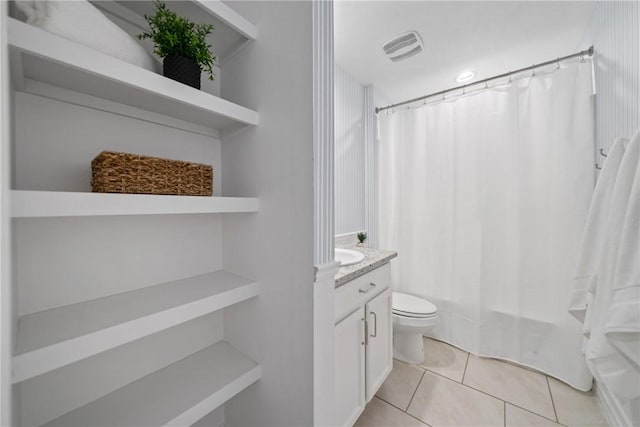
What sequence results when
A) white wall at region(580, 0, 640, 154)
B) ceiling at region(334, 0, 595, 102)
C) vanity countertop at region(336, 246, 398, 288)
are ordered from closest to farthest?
vanity countertop at region(336, 246, 398, 288), white wall at region(580, 0, 640, 154), ceiling at region(334, 0, 595, 102)

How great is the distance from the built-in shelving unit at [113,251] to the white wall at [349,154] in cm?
114

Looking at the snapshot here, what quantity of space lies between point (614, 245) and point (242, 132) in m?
1.59

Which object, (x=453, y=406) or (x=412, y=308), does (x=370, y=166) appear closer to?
(x=412, y=308)

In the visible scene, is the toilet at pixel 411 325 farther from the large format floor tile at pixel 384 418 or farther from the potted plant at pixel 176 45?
the potted plant at pixel 176 45

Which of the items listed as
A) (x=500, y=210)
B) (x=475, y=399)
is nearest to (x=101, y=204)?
(x=475, y=399)

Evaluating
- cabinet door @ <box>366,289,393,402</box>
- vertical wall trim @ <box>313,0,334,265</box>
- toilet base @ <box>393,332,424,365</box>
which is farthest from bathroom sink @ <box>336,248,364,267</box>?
toilet base @ <box>393,332,424,365</box>

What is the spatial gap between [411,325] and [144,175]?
1.75 metres

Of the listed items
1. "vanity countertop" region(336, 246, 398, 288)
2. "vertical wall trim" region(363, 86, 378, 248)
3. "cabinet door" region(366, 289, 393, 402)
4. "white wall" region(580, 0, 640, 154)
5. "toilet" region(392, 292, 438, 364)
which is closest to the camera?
"vanity countertop" region(336, 246, 398, 288)

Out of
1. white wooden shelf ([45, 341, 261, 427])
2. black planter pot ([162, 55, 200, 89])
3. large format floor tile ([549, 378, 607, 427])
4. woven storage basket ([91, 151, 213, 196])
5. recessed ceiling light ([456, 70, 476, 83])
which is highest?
recessed ceiling light ([456, 70, 476, 83])

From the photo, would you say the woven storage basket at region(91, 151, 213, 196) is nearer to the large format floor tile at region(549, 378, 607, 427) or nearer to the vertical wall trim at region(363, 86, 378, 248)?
the vertical wall trim at region(363, 86, 378, 248)

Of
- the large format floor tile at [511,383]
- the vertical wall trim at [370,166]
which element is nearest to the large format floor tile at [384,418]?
the large format floor tile at [511,383]

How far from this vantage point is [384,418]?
53.3 inches

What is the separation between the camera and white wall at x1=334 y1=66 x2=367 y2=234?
197 centimetres

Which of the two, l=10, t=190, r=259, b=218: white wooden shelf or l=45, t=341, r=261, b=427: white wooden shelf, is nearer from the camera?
l=10, t=190, r=259, b=218: white wooden shelf
